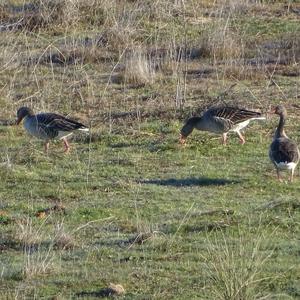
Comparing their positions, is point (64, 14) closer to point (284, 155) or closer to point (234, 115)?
point (234, 115)

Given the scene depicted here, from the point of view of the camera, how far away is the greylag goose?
14.7 meters

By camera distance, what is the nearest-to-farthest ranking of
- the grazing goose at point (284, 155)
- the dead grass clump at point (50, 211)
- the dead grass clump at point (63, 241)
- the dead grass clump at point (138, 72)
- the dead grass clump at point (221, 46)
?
the dead grass clump at point (63, 241)
the dead grass clump at point (50, 211)
the grazing goose at point (284, 155)
the dead grass clump at point (138, 72)
the dead grass clump at point (221, 46)

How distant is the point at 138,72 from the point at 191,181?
5.03 meters

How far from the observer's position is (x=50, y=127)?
1445 centimetres

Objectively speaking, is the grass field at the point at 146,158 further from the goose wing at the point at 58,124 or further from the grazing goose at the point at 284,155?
the goose wing at the point at 58,124

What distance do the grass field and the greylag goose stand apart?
0.18 meters

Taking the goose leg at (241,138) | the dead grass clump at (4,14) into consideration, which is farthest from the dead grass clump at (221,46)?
the dead grass clump at (4,14)

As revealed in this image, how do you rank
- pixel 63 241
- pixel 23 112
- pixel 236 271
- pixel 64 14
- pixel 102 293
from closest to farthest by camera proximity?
pixel 236 271
pixel 102 293
pixel 63 241
pixel 23 112
pixel 64 14

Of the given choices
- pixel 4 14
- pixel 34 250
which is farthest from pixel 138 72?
pixel 34 250

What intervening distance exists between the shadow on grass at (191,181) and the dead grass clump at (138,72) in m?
4.72

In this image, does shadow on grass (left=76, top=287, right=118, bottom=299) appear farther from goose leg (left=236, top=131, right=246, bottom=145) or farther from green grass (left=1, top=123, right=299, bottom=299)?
goose leg (left=236, top=131, right=246, bottom=145)

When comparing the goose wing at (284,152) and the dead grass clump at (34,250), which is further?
the goose wing at (284,152)

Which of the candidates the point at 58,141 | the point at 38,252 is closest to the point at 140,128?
the point at 58,141

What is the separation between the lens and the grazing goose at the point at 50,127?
14422mm
